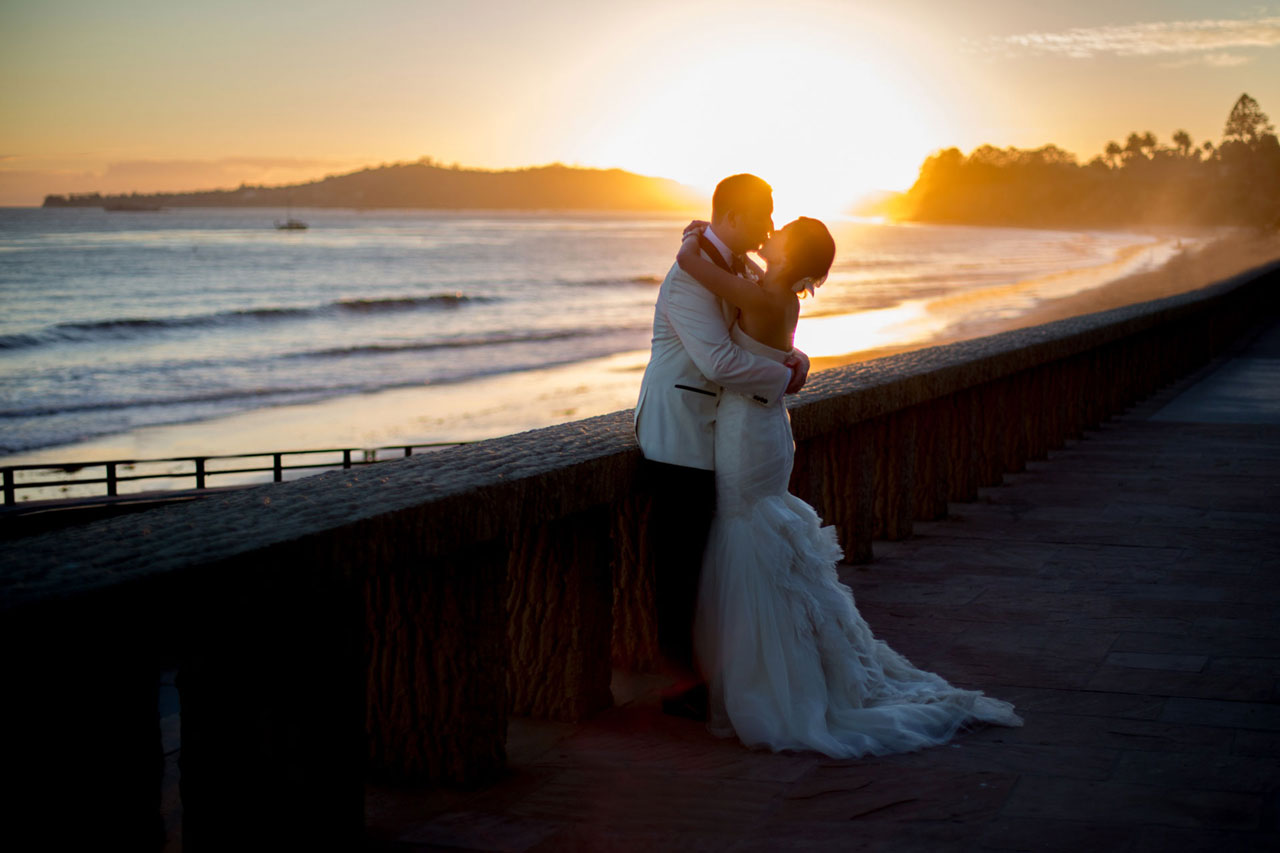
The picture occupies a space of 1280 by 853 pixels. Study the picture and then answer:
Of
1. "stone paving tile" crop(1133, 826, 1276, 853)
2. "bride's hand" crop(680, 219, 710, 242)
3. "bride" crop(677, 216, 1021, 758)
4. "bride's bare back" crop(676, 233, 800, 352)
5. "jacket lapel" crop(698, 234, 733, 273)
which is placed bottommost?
"stone paving tile" crop(1133, 826, 1276, 853)

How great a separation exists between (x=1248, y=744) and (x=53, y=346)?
43074mm

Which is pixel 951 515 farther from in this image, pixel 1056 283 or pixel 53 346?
pixel 1056 283

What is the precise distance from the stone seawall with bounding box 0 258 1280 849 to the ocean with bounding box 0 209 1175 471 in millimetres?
18529

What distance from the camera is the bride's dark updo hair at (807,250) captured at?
13.3 ft

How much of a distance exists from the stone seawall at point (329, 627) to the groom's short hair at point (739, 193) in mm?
885

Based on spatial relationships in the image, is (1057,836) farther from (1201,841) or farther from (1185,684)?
(1185,684)

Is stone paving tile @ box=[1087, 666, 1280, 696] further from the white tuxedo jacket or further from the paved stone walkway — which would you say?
the white tuxedo jacket

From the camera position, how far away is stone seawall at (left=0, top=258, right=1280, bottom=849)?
7.63 feet

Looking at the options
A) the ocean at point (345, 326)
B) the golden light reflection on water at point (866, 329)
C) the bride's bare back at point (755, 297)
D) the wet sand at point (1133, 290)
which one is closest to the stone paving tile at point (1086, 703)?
the bride's bare back at point (755, 297)

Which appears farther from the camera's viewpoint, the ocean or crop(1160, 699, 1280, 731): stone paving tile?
the ocean

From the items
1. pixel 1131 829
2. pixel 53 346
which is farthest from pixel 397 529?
pixel 53 346

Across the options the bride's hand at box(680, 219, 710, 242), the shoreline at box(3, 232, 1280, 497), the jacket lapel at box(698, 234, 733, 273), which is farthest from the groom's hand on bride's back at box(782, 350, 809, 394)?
the shoreline at box(3, 232, 1280, 497)

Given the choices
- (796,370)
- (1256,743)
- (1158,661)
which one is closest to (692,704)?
(796,370)

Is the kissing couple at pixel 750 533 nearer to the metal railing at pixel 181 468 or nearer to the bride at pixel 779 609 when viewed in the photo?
the bride at pixel 779 609
